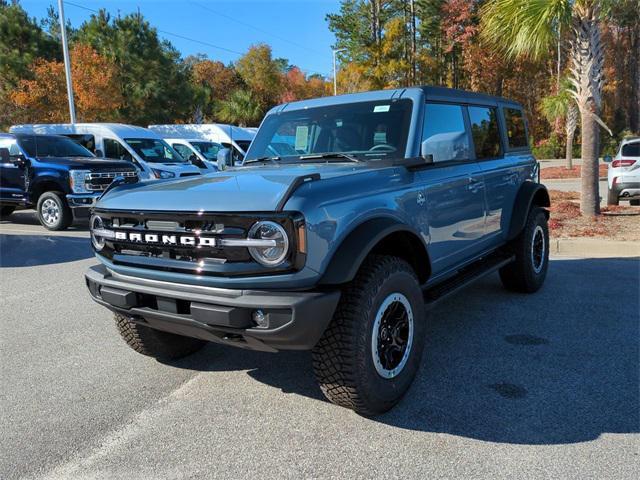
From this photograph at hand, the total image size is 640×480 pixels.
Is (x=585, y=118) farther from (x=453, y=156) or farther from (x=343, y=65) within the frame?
(x=343, y=65)

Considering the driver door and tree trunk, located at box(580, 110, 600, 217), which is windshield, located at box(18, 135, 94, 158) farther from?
tree trunk, located at box(580, 110, 600, 217)

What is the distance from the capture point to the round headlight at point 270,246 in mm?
2744

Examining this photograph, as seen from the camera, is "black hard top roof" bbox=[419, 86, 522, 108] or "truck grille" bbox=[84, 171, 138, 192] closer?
"black hard top roof" bbox=[419, 86, 522, 108]

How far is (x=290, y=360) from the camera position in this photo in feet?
13.6

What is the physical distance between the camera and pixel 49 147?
11883mm

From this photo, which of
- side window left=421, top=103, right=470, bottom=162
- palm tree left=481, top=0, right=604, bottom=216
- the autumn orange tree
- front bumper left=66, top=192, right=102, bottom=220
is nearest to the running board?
side window left=421, top=103, right=470, bottom=162

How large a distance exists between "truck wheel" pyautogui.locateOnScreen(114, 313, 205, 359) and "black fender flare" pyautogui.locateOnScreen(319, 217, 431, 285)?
169cm

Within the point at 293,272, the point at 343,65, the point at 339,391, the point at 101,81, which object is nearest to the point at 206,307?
the point at 293,272

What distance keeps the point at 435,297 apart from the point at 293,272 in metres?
1.43

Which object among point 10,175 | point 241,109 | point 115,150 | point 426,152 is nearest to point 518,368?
point 426,152

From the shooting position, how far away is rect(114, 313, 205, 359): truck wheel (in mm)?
3900

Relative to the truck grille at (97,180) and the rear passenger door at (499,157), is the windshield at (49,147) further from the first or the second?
the rear passenger door at (499,157)

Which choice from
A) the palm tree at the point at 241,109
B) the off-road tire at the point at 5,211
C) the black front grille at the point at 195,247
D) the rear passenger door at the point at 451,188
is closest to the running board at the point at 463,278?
the rear passenger door at the point at 451,188

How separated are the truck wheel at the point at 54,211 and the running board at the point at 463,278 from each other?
8903 millimetres
